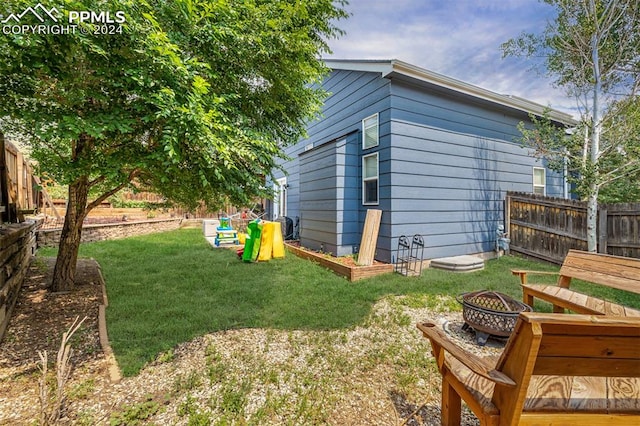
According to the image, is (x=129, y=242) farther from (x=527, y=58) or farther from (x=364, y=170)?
(x=527, y=58)

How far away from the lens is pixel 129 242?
Result: 10227 millimetres

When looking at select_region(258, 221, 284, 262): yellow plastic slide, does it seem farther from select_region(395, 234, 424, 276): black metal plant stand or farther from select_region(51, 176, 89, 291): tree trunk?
select_region(51, 176, 89, 291): tree trunk

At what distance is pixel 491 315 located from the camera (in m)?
3.22

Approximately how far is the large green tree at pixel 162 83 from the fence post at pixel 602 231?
6783 mm

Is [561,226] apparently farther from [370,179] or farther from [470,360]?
[470,360]

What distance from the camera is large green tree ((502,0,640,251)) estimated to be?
5898 mm

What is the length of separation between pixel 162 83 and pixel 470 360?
3.29 m

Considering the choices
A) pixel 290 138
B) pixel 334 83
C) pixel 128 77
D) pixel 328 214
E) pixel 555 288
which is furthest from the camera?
pixel 334 83

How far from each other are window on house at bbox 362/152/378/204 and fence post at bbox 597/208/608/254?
4.80 m

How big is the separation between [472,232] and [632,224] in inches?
115

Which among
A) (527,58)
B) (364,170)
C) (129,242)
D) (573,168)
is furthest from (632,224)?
(129,242)

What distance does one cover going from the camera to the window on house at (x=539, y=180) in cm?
911

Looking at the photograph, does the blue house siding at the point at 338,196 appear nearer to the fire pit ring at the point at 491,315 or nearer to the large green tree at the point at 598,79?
the fire pit ring at the point at 491,315

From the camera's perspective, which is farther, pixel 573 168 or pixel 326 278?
pixel 573 168
